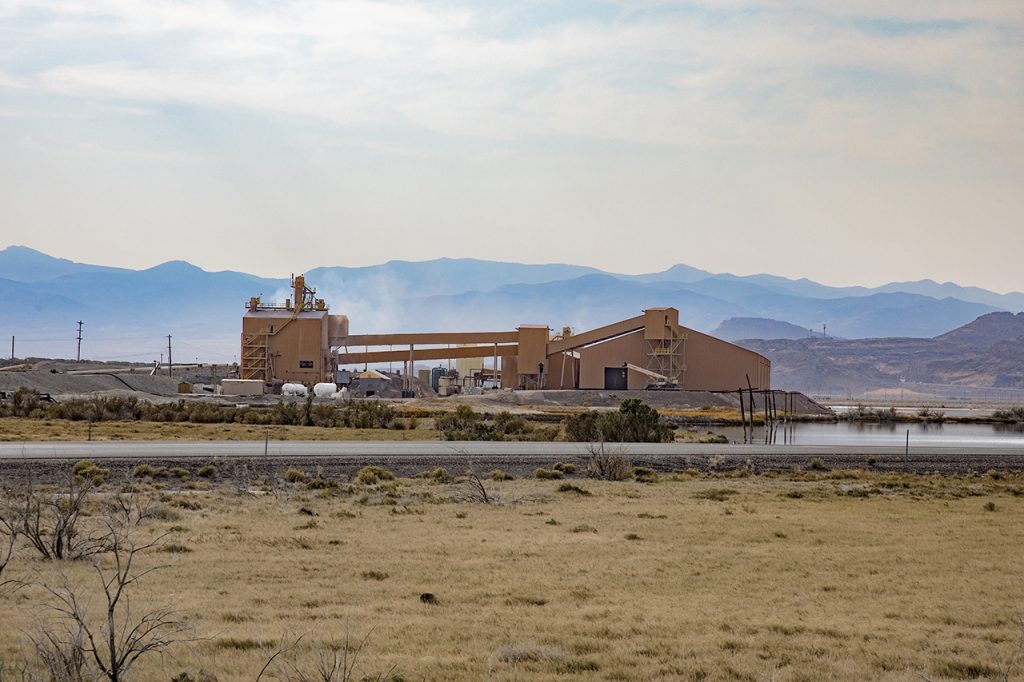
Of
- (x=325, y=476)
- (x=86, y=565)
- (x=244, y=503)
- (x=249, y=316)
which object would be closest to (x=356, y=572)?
(x=86, y=565)

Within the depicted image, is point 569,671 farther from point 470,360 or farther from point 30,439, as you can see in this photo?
point 470,360

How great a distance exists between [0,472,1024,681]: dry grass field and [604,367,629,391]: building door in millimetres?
60944

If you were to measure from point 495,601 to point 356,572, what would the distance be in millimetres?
2374

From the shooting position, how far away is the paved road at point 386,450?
30.2 metres

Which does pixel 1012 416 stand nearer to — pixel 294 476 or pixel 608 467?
pixel 608 467

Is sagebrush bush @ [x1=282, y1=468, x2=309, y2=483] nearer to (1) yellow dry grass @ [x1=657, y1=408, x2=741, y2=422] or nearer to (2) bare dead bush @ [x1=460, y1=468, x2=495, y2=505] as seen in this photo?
(2) bare dead bush @ [x1=460, y1=468, x2=495, y2=505]

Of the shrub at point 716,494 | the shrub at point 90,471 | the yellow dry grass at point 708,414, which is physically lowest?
the shrub at point 716,494

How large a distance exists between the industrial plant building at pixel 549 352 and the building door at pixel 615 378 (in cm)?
8

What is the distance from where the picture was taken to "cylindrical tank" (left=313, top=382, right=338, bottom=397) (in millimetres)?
75250

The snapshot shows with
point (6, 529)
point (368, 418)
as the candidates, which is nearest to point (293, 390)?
point (368, 418)

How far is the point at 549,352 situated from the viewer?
86.9 meters

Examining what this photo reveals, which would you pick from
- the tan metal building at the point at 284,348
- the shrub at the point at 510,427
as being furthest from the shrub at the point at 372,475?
the tan metal building at the point at 284,348

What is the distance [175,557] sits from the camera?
1498 cm

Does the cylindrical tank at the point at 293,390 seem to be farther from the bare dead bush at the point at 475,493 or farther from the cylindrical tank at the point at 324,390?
the bare dead bush at the point at 475,493
